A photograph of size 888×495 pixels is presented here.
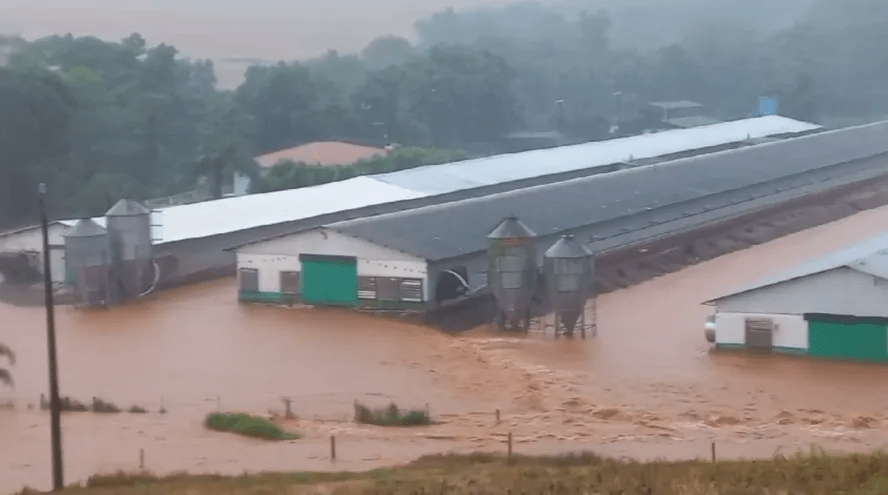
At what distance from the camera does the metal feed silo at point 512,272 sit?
18.4m

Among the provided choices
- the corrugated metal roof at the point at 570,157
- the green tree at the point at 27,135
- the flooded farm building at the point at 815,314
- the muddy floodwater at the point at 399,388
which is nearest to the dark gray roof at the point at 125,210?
the muddy floodwater at the point at 399,388

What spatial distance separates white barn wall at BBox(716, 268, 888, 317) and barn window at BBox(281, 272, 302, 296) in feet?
21.5

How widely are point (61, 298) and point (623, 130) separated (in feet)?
120

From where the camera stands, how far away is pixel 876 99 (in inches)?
2566

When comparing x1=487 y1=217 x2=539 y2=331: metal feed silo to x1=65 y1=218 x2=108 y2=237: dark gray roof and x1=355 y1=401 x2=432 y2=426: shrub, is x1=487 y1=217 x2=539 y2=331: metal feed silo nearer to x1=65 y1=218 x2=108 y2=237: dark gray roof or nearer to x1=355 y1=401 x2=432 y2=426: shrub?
x1=355 y1=401 x2=432 y2=426: shrub

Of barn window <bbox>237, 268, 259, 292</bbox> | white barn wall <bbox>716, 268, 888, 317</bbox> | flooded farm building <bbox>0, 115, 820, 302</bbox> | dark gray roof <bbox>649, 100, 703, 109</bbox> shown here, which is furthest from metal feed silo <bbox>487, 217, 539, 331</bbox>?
dark gray roof <bbox>649, 100, 703, 109</bbox>

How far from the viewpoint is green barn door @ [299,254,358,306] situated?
19.7 m

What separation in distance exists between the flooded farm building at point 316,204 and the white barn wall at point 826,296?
32.6 feet

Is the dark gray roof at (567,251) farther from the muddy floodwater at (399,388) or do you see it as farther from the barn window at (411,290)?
the barn window at (411,290)

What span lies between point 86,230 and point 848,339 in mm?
10952

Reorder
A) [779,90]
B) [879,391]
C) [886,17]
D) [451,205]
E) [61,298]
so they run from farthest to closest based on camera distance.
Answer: [886,17] → [779,90] → [451,205] → [61,298] → [879,391]

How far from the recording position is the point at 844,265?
52.1 feet

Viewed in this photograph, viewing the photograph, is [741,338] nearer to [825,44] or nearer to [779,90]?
[779,90]

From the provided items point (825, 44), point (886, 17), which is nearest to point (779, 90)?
point (825, 44)
